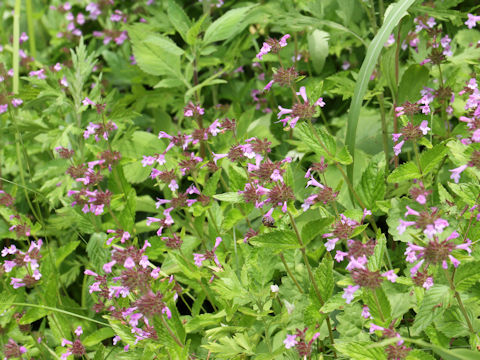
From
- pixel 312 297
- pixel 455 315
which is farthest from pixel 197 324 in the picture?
pixel 455 315

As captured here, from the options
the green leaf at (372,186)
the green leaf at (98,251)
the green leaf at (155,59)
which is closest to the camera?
the green leaf at (372,186)

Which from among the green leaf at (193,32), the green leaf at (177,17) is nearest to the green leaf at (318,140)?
the green leaf at (193,32)

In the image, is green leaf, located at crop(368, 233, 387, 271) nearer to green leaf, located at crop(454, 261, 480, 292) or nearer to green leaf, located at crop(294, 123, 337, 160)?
green leaf, located at crop(454, 261, 480, 292)

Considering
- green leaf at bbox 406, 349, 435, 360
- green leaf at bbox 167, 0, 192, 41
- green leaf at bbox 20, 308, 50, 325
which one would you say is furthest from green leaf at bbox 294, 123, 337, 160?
green leaf at bbox 20, 308, 50, 325

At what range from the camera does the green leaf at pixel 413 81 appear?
2.22m

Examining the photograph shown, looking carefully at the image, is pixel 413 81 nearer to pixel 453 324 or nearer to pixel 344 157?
pixel 344 157

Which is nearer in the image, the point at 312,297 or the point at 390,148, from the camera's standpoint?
the point at 312,297

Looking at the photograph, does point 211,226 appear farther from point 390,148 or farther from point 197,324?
point 390,148

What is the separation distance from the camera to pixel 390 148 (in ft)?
8.59

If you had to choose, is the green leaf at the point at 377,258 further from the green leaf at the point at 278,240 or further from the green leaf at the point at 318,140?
the green leaf at the point at 318,140

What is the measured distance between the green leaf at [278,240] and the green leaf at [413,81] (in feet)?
3.27

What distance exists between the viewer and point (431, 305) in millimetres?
1408

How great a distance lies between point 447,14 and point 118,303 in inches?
68.9

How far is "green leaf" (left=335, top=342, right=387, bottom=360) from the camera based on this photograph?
1.37m
